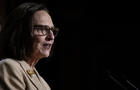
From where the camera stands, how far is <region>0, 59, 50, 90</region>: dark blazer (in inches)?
68.5

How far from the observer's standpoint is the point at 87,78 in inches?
172

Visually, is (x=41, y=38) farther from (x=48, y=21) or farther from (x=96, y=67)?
(x=96, y=67)

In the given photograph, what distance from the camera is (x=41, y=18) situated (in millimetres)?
2006

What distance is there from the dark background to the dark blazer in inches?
92.2

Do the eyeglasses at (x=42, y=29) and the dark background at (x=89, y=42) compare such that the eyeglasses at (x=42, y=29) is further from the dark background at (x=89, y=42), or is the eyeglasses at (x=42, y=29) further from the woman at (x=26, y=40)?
the dark background at (x=89, y=42)

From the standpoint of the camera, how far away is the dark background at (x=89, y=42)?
13.8 feet

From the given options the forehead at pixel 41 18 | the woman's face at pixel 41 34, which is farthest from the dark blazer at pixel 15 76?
the forehead at pixel 41 18

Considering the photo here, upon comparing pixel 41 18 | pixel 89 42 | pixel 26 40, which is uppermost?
pixel 41 18

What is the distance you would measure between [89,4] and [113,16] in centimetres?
35

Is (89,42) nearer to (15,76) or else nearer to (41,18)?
(41,18)

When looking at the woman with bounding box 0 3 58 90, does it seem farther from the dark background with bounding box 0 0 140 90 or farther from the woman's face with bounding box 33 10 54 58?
the dark background with bounding box 0 0 140 90

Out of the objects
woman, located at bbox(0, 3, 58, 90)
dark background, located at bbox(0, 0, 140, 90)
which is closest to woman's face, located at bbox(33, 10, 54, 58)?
woman, located at bbox(0, 3, 58, 90)

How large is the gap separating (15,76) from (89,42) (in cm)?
270

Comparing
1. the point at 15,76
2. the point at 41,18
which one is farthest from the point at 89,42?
the point at 15,76
